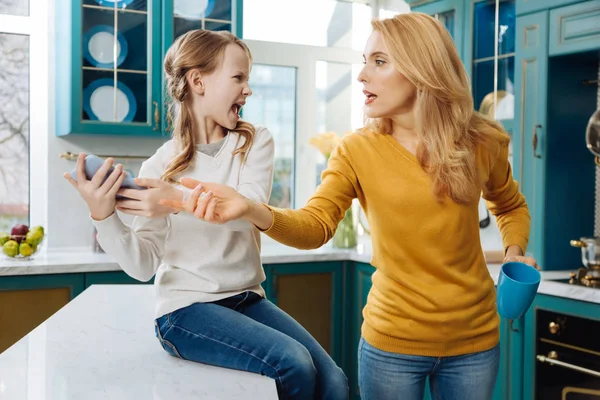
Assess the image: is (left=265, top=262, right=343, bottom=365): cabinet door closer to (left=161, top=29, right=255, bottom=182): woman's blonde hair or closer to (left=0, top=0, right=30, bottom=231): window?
(left=0, top=0, right=30, bottom=231): window

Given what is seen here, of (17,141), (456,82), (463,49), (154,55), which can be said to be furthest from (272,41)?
(456,82)

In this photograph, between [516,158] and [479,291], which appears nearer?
[479,291]

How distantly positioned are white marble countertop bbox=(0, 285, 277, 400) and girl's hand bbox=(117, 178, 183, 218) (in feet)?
1.10

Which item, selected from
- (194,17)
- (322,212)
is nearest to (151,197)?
(322,212)

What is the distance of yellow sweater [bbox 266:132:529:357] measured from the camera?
57.2 inches

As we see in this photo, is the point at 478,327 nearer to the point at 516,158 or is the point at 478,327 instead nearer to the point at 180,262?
the point at 180,262

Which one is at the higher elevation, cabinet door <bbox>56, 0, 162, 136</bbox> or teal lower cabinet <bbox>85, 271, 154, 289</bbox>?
cabinet door <bbox>56, 0, 162, 136</bbox>

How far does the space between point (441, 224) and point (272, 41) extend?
2687 millimetres

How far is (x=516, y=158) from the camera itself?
109 inches

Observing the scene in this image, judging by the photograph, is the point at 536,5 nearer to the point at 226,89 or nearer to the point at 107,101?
the point at 226,89

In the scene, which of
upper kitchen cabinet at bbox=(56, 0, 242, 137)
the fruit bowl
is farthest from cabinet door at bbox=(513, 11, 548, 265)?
the fruit bowl

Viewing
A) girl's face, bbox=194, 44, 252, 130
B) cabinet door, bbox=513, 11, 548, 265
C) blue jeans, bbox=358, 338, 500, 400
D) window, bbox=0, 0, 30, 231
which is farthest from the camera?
window, bbox=0, 0, 30, 231

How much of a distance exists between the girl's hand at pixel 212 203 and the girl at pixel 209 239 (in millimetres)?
98

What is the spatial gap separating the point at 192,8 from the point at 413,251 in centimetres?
225
